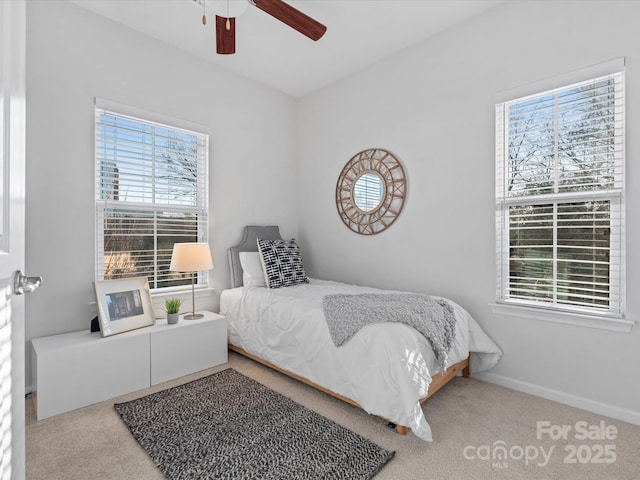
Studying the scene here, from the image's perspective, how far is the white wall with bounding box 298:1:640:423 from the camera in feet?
7.13

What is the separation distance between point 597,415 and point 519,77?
236cm

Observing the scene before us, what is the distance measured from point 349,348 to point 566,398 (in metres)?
1.55

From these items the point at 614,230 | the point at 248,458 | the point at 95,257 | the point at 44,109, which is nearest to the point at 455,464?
the point at 248,458

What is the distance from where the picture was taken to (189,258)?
295 cm

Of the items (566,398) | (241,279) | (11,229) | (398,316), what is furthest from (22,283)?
(566,398)

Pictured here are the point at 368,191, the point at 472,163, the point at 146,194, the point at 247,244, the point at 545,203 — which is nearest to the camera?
the point at 545,203

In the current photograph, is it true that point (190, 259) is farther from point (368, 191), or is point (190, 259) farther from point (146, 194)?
point (368, 191)

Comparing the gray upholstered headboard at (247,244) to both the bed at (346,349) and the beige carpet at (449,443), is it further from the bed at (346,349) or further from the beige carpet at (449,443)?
the beige carpet at (449,443)

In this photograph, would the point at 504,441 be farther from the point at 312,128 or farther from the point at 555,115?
the point at 312,128

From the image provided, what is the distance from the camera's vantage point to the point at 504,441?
1.91m

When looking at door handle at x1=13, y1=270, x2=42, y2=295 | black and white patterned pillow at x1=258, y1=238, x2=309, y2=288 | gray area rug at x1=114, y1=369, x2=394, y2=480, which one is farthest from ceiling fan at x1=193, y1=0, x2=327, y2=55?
gray area rug at x1=114, y1=369, x2=394, y2=480

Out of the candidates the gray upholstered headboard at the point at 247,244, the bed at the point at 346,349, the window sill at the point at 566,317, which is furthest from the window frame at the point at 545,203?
the gray upholstered headboard at the point at 247,244

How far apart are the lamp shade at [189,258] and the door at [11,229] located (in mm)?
1902

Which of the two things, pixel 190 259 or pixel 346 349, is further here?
pixel 190 259
